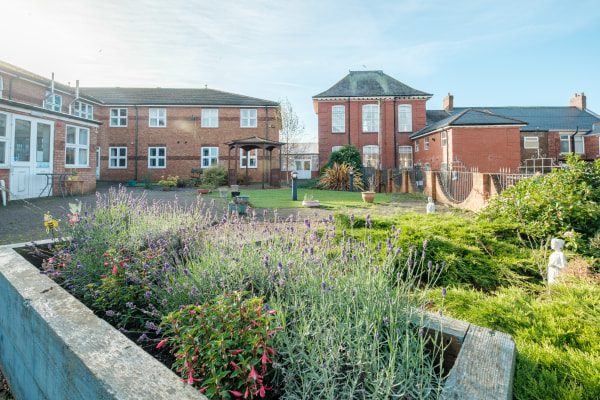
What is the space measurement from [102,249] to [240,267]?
5.11 ft

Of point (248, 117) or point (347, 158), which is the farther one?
point (248, 117)

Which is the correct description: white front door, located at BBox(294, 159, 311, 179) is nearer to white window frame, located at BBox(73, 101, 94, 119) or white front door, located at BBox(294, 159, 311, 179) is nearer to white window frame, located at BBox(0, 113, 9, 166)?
white window frame, located at BBox(73, 101, 94, 119)

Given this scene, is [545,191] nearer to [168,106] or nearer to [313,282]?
[313,282]

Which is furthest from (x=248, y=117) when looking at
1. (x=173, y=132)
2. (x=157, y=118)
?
(x=157, y=118)

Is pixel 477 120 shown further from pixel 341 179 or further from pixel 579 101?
pixel 579 101

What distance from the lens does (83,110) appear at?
25.7 meters

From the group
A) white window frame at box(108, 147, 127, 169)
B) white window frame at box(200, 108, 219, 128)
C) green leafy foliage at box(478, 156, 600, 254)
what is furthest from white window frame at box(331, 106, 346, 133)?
green leafy foliage at box(478, 156, 600, 254)

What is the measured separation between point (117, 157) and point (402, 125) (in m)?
22.5

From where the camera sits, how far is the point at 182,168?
88.7 ft

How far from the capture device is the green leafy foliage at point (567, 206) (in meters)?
5.06

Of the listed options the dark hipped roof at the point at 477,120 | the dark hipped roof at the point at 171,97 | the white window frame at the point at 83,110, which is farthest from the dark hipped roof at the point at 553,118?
the white window frame at the point at 83,110

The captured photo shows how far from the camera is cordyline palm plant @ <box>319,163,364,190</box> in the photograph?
20.5 meters

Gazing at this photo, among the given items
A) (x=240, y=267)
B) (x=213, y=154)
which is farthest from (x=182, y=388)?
(x=213, y=154)

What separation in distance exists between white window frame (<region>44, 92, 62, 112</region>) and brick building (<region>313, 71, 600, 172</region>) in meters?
17.8
